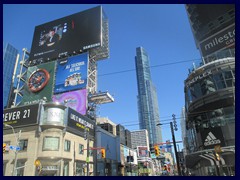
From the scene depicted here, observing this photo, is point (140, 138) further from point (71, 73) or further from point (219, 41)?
point (219, 41)

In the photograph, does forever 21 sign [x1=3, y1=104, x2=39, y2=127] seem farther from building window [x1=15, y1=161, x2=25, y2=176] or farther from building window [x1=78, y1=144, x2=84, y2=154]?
building window [x1=78, y1=144, x2=84, y2=154]

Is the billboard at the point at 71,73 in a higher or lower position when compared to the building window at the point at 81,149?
higher

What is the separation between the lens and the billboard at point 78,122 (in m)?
35.8

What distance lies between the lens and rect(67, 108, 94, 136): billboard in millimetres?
35812

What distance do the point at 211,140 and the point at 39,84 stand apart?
3828 cm

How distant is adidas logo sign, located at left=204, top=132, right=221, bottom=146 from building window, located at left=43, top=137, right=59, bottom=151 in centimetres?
1959

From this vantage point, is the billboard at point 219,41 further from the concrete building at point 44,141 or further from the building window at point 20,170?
the building window at point 20,170

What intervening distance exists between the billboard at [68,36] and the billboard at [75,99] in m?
10.9

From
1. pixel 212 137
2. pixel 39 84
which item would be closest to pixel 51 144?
pixel 212 137

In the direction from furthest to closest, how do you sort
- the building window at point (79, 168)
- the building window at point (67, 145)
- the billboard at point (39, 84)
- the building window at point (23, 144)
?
the billboard at point (39, 84) → the building window at point (79, 168) → the building window at point (67, 145) → the building window at point (23, 144)

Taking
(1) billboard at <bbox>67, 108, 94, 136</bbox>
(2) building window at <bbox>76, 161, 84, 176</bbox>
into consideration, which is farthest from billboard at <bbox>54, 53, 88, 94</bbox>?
(2) building window at <bbox>76, 161, 84, 176</bbox>

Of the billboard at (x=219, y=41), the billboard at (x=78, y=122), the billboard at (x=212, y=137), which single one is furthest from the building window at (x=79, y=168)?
the billboard at (x=219, y=41)

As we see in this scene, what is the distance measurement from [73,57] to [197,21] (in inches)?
1108
